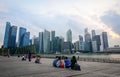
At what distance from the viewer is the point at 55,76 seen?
451 inches

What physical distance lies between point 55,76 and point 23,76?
256cm

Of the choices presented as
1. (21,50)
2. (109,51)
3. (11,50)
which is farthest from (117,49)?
(11,50)

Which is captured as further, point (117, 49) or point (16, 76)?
point (117, 49)

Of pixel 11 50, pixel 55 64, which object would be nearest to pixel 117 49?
pixel 11 50

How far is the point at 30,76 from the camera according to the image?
1134cm

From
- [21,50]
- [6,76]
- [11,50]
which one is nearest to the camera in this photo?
[6,76]

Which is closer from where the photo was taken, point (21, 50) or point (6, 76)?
point (6, 76)

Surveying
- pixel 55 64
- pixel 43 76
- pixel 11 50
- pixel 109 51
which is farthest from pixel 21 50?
Answer: pixel 43 76

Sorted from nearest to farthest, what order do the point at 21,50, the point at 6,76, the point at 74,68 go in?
the point at 6,76, the point at 74,68, the point at 21,50

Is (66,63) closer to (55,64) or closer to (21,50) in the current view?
(55,64)

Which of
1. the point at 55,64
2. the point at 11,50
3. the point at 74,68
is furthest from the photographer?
the point at 11,50

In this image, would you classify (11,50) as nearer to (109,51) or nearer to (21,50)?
(21,50)

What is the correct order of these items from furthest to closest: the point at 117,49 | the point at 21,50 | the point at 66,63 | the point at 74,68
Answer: the point at 117,49 → the point at 21,50 → the point at 66,63 → the point at 74,68

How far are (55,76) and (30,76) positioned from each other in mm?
2006
